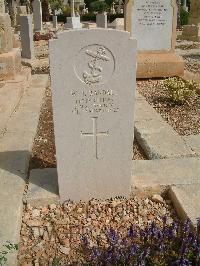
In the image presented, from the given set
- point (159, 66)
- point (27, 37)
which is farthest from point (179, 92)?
point (27, 37)

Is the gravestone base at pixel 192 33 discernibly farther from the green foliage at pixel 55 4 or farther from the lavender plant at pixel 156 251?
the green foliage at pixel 55 4

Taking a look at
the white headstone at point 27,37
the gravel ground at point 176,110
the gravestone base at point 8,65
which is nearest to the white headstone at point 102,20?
the white headstone at point 27,37

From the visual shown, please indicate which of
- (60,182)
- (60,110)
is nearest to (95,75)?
(60,110)

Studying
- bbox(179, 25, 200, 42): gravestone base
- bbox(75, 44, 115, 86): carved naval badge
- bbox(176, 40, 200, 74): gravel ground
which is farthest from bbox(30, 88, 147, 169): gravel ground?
bbox(179, 25, 200, 42): gravestone base

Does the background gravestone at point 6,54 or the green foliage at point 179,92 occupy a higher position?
the background gravestone at point 6,54

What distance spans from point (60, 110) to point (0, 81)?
3.98m

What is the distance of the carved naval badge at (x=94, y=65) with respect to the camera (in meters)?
2.51

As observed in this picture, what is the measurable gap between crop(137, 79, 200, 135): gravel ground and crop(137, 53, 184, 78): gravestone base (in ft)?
1.93

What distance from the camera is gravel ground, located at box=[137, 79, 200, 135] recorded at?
4.73 m

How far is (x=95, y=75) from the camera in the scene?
2.58 meters

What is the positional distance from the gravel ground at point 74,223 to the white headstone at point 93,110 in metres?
0.13

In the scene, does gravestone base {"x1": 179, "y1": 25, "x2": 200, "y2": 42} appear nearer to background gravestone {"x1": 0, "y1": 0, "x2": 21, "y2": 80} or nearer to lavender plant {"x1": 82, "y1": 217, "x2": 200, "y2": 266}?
background gravestone {"x1": 0, "y1": 0, "x2": 21, "y2": 80}

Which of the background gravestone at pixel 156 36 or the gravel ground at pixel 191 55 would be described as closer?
the background gravestone at pixel 156 36

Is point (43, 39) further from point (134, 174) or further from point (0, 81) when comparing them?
point (134, 174)
